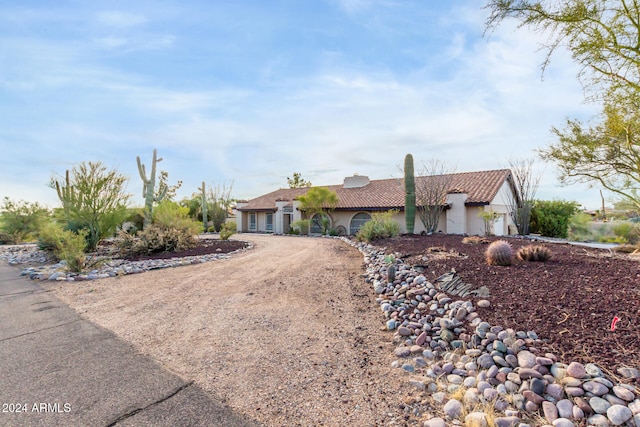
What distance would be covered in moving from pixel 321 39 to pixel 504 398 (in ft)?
31.0

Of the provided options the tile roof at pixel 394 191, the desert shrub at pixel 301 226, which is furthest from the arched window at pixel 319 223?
the tile roof at pixel 394 191

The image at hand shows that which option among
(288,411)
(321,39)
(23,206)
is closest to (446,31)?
(321,39)

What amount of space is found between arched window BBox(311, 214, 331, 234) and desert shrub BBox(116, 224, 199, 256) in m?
12.5

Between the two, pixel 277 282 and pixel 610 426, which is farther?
pixel 277 282

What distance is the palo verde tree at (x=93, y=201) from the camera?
13.8 metres

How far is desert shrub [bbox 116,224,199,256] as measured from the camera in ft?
43.7

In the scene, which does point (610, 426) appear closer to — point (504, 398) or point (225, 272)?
point (504, 398)

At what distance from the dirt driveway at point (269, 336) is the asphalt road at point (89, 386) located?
23 centimetres

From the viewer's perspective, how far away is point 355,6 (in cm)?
856

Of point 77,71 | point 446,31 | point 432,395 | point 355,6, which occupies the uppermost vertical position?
point 355,6

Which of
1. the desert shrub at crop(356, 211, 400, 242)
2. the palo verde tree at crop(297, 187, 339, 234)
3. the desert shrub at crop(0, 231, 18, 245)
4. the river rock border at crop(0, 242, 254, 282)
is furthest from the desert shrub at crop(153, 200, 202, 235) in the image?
the desert shrub at crop(0, 231, 18, 245)

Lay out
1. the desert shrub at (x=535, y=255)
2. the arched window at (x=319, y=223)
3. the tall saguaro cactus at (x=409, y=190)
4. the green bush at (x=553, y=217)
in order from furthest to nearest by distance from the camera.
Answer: the arched window at (x=319, y=223) < the green bush at (x=553, y=217) < the tall saguaro cactus at (x=409, y=190) < the desert shrub at (x=535, y=255)

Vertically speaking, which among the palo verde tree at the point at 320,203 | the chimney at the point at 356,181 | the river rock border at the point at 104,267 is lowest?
the river rock border at the point at 104,267

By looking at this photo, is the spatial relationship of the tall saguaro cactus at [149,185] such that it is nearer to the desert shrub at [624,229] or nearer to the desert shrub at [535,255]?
the desert shrub at [535,255]
